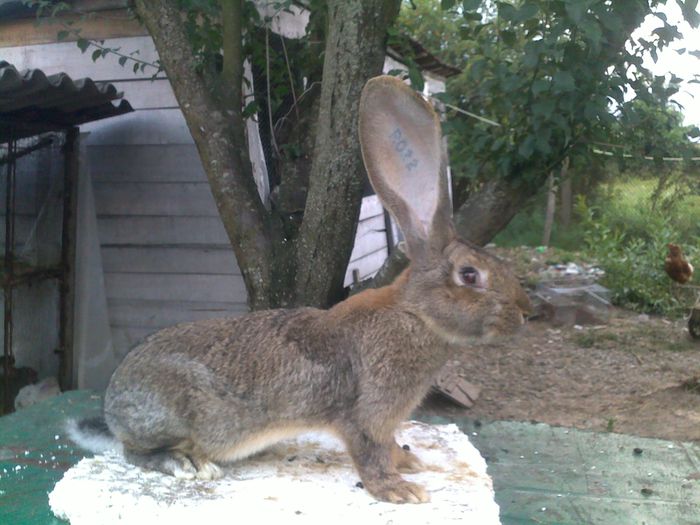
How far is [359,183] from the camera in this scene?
380 centimetres

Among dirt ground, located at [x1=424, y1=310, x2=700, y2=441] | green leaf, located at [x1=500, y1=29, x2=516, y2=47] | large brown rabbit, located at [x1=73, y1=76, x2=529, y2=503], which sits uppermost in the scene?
green leaf, located at [x1=500, y1=29, x2=516, y2=47]

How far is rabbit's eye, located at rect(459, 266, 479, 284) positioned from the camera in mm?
2514

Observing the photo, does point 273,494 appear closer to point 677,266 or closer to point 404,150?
point 404,150

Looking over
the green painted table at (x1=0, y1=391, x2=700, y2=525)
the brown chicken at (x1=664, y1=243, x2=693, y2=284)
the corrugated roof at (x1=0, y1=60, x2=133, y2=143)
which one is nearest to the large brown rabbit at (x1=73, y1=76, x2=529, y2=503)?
the green painted table at (x1=0, y1=391, x2=700, y2=525)

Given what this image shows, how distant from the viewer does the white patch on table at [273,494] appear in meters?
2.45

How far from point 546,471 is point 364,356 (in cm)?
122

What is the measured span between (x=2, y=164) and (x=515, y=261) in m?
7.42

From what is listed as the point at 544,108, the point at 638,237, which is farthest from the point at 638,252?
the point at 544,108

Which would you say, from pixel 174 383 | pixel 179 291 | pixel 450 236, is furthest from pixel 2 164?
pixel 450 236

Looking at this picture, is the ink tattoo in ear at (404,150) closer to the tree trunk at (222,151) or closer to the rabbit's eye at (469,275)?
the rabbit's eye at (469,275)

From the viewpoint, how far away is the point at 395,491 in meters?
2.57

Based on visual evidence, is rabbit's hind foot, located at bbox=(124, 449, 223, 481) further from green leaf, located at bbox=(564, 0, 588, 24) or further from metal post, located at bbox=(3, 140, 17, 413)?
metal post, located at bbox=(3, 140, 17, 413)

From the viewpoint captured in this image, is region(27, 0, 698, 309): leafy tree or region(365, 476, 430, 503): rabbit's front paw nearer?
region(365, 476, 430, 503): rabbit's front paw

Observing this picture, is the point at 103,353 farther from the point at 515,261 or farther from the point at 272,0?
the point at 515,261
